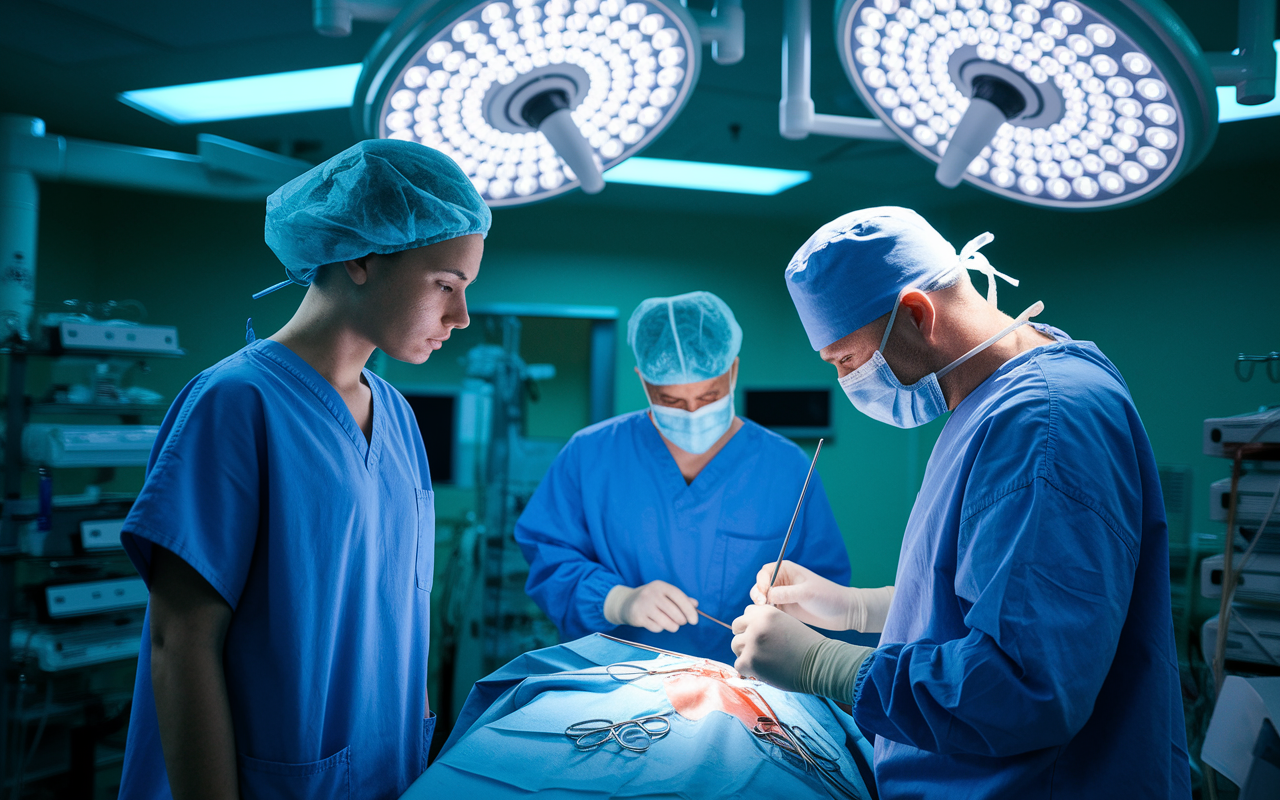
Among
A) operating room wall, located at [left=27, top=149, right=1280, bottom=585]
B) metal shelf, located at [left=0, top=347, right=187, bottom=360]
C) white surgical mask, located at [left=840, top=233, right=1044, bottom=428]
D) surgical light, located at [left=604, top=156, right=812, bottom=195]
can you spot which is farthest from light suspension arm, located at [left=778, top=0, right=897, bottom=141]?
operating room wall, located at [left=27, top=149, right=1280, bottom=585]

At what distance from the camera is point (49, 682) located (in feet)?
8.06

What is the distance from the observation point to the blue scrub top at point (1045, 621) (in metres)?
0.74

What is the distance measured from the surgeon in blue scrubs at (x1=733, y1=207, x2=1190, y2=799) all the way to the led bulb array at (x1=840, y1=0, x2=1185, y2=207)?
127mm

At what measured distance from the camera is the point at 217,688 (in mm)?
872

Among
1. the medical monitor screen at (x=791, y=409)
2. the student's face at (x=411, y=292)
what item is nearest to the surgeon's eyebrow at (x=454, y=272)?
the student's face at (x=411, y=292)

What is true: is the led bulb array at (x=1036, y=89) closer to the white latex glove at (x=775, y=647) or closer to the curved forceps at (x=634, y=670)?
the white latex glove at (x=775, y=647)

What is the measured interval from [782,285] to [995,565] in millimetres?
3744

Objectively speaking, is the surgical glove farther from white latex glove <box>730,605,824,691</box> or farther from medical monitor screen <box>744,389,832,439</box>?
medical monitor screen <box>744,389,832,439</box>

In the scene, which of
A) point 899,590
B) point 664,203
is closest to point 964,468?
point 899,590

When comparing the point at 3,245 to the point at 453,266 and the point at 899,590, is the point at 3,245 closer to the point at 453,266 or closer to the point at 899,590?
the point at 453,266

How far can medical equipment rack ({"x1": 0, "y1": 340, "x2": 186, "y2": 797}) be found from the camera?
2275mm

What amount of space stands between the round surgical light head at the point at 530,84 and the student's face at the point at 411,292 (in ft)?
0.40

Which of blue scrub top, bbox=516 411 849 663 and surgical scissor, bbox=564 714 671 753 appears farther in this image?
blue scrub top, bbox=516 411 849 663

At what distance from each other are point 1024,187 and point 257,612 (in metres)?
1.08
